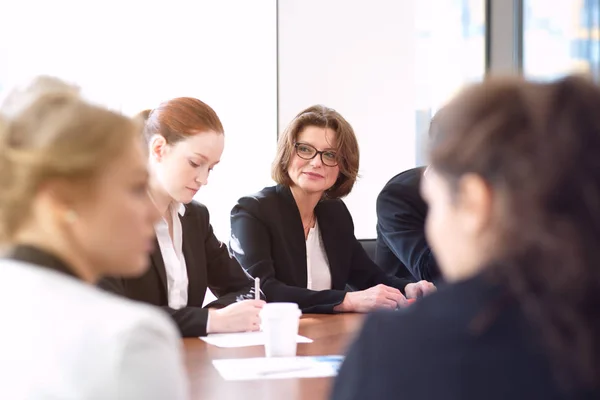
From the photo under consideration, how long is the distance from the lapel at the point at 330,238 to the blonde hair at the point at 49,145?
2475 mm

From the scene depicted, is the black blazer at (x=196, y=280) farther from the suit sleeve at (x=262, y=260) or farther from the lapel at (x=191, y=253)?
the suit sleeve at (x=262, y=260)

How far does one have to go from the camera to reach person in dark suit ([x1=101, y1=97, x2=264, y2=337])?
2809 mm

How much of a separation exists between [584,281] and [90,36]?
4.25 meters

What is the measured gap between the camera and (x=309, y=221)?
3.73m

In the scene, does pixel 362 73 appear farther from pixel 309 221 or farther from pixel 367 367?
pixel 367 367

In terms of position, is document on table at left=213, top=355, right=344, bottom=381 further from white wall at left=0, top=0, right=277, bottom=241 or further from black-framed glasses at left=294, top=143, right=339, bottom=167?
white wall at left=0, top=0, right=277, bottom=241

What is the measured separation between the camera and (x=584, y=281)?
3.22ft

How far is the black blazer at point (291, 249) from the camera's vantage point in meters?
3.27

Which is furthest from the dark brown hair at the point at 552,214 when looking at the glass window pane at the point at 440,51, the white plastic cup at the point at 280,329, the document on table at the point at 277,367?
the glass window pane at the point at 440,51

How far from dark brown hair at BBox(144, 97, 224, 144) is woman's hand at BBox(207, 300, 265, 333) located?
0.61 meters

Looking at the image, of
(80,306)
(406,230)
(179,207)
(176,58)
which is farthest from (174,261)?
(176,58)

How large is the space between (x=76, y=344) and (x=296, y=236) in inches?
99.0

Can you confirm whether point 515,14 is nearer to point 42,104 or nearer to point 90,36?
point 90,36

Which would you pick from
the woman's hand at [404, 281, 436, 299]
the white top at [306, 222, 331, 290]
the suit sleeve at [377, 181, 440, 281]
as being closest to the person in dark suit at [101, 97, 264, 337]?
the white top at [306, 222, 331, 290]
